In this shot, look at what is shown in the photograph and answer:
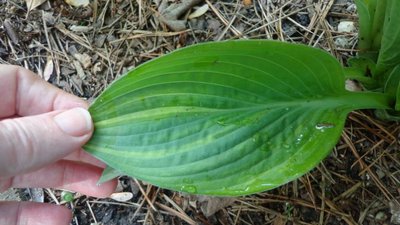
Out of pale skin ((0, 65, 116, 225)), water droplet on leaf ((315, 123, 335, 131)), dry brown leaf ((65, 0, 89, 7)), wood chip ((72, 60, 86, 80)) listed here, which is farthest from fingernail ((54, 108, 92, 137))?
dry brown leaf ((65, 0, 89, 7))

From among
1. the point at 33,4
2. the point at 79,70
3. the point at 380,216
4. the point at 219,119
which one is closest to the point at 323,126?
the point at 219,119

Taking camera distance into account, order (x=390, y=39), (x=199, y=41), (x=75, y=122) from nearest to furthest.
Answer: (x=75, y=122)
(x=390, y=39)
(x=199, y=41)

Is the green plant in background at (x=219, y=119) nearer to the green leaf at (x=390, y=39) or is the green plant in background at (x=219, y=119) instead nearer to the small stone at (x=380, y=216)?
the green leaf at (x=390, y=39)

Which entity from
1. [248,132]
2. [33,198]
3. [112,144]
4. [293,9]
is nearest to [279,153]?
[248,132]

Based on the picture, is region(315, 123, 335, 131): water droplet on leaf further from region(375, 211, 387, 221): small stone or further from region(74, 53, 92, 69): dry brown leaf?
region(74, 53, 92, 69): dry brown leaf

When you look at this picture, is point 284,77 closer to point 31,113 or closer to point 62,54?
point 31,113

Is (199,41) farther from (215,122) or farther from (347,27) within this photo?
(215,122)
